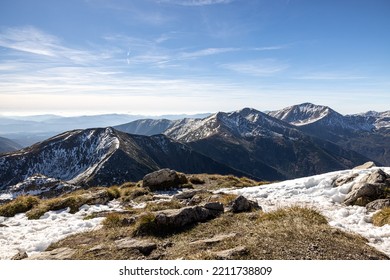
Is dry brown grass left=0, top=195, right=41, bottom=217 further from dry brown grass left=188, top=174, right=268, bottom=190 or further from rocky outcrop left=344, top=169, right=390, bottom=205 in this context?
rocky outcrop left=344, top=169, right=390, bottom=205

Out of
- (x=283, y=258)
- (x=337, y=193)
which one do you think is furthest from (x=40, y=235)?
(x=337, y=193)

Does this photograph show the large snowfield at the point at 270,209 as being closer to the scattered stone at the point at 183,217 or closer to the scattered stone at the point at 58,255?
the scattered stone at the point at 58,255

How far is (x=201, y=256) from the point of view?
8.78m

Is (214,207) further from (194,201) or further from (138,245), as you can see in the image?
(138,245)

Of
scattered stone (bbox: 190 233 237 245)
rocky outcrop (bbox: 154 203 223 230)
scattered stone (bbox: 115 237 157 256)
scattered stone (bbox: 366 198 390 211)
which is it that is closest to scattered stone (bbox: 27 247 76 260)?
scattered stone (bbox: 115 237 157 256)

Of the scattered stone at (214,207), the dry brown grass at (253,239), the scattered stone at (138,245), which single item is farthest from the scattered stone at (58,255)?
the scattered stone at (214,207)

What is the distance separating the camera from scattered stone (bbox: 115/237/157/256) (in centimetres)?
1059

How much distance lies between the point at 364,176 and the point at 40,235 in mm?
19938

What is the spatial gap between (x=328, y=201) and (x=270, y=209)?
166 inches

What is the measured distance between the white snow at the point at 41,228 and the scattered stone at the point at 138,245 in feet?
12.6

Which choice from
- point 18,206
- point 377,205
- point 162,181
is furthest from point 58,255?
point 162,181

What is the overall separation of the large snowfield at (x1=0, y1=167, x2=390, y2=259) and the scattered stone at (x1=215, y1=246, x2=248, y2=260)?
199 inches

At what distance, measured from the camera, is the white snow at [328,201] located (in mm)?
12023

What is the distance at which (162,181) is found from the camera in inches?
1104
